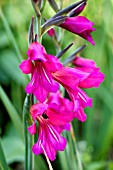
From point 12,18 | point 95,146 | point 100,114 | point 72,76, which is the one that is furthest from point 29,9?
point 72,76

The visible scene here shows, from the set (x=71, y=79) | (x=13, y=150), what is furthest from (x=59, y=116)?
(x=13, y=150)

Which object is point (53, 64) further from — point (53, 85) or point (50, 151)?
point (50, 151)

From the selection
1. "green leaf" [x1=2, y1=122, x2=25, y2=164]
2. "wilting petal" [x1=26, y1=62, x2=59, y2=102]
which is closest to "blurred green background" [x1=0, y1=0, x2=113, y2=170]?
"green leaf" [x1=2, y1=122, x2=25, y2=164]

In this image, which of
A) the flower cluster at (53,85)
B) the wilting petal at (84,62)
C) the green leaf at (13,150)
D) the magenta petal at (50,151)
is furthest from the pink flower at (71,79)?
the green leaf at (13,150)

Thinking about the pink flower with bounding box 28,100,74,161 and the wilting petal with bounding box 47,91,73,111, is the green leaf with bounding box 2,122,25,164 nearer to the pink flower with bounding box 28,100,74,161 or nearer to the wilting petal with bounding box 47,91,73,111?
the wilting petal with bounding box 47,91,73,111

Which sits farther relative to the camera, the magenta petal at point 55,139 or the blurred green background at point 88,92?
the blurred green background at point 88,92

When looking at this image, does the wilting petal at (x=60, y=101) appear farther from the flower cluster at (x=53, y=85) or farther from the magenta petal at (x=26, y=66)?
the magenta petal at (x=26, y=66)

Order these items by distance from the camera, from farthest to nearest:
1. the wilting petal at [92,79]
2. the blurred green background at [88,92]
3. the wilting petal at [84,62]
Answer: the blurred green background at [88,92] < the wilting petal at [84,62] < the wilting petal at [92,79]

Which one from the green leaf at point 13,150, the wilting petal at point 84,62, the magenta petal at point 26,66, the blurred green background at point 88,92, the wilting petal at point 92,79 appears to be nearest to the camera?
the magenta petal at point 26,66

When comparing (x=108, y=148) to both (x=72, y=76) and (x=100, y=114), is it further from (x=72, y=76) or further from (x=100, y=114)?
(x=72, y=76)
